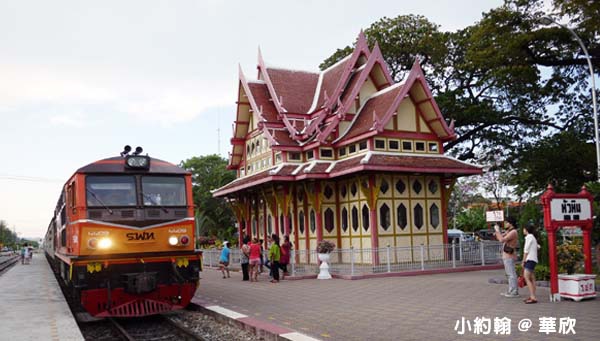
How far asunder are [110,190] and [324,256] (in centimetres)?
911

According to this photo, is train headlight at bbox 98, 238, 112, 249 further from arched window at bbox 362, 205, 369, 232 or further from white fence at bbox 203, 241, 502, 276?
arched window at bbox 362, 205, 369, 232

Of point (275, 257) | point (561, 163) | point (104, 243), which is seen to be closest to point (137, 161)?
point (104, 243)

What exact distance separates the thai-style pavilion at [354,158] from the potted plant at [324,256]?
2795 mm

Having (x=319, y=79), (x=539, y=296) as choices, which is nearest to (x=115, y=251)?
(x=539, y=296)

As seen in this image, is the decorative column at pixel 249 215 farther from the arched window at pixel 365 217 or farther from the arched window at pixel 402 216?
the arched window at pixel 402 216

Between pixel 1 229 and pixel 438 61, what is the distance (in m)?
123

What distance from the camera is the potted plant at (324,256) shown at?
61.2 ft

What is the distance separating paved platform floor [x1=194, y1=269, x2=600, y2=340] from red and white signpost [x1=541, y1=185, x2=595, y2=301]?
67 cm

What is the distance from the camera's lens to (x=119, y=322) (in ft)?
40.0

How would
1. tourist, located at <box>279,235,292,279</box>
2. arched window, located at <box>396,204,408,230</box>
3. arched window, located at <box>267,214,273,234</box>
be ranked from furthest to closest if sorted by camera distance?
arched window, located at <box>267,214,273,234</box> < arched window, located at <box>396,204,408,230</box> < tourist, located at <box>279,235,292,279</box>

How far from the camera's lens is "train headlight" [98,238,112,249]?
35.2 ft

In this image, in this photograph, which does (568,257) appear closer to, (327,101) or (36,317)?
(36,317)

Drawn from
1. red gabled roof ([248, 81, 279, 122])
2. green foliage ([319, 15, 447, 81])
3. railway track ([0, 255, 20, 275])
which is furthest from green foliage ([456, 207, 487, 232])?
railway track ([0, 255, 20, 275])

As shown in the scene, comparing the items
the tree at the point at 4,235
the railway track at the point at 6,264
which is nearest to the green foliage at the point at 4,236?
the tree at the point at 4,235
